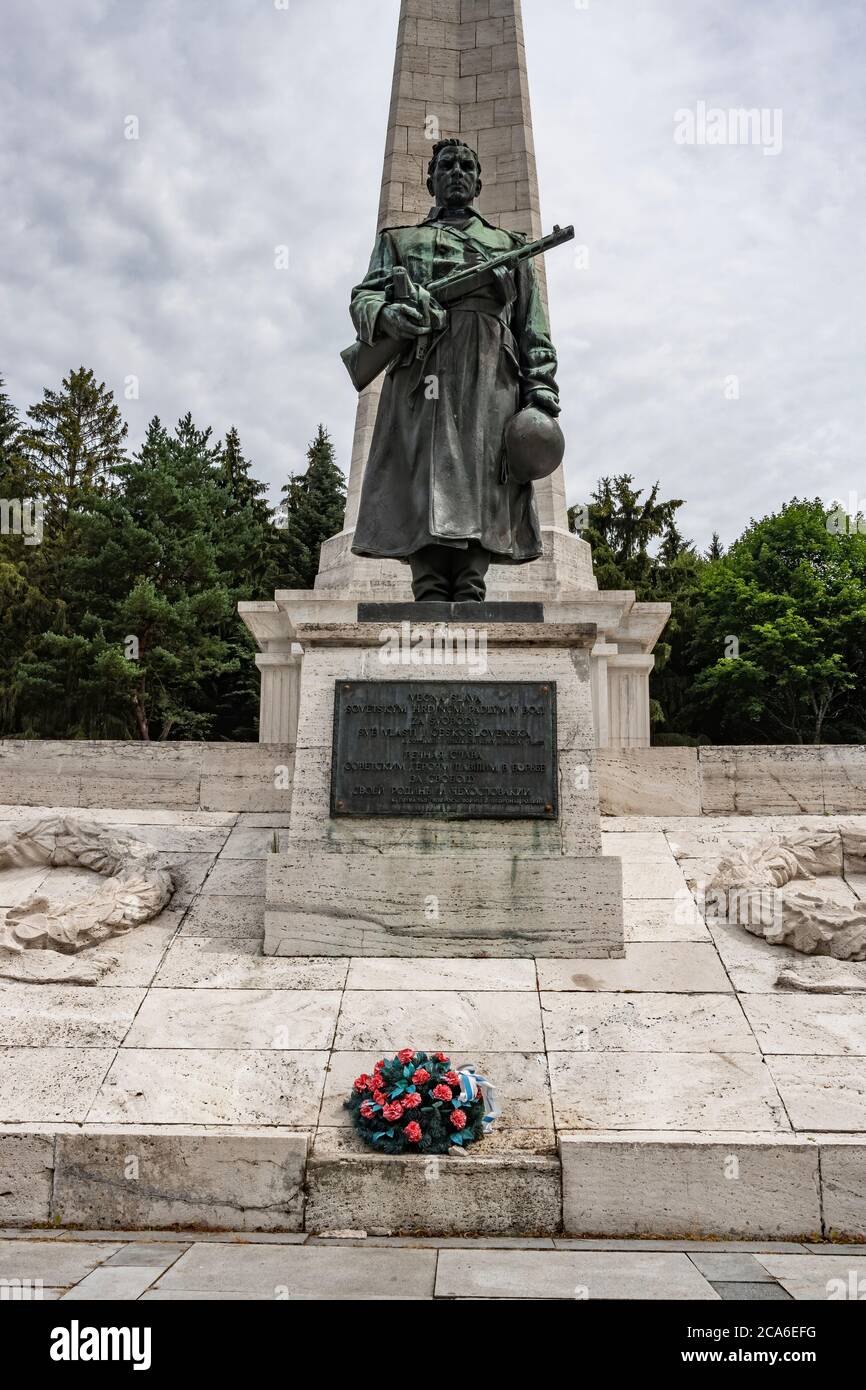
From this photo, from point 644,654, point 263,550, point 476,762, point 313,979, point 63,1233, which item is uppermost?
point 263,550

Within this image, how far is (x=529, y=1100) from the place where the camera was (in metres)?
4.60

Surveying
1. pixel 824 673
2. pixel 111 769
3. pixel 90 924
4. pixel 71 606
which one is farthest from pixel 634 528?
pixel 90 924

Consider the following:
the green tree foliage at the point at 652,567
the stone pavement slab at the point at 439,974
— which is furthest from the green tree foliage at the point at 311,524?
the stone pavement slab at the point at 439,974

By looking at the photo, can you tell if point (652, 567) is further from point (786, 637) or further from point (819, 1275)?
point (819, 1275)

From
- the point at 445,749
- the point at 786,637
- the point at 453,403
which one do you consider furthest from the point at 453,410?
the point at 786,637

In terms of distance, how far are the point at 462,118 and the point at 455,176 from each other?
10.0m

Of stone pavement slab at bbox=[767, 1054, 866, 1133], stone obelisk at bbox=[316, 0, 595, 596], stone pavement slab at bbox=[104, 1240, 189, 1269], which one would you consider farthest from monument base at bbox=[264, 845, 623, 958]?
stone obelisk at bbox=[316, 0, 595, 596]

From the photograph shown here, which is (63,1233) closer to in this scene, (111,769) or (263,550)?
(111,769)

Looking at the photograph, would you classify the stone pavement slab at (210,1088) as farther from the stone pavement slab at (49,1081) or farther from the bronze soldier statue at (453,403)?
the bronze soldier statue at (453,403)

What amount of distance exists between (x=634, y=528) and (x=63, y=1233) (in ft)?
108

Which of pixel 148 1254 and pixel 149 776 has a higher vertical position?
pixel 149 776

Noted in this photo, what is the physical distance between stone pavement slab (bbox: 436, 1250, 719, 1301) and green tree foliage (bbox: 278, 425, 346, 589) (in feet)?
84.3

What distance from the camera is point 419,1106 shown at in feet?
14.3

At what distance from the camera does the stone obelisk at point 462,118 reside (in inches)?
591
